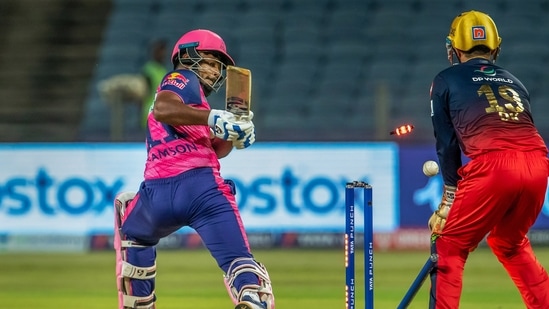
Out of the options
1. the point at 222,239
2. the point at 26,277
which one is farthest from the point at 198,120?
the point at 26,277

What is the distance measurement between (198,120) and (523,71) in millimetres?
12990

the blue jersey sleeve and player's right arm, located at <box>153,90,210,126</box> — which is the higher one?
the blue jersey sleeve

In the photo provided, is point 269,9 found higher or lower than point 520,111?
higher

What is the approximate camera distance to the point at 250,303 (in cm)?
649

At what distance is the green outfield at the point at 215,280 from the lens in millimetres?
10211

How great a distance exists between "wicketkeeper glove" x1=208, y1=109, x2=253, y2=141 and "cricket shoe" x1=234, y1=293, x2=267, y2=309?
843 mm

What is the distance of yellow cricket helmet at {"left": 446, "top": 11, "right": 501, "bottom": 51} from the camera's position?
7195 mm

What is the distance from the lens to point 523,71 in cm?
1881

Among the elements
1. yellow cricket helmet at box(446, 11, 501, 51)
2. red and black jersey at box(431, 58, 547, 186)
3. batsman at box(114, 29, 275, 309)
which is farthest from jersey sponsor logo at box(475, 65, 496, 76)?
batsman at box(114, 29, 275, 309)

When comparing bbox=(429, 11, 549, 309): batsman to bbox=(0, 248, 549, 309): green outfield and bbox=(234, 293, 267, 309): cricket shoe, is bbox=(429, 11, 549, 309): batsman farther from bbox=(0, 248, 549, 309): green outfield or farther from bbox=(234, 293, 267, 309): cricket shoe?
bbox=(0, 248, 549, 309): green outfield

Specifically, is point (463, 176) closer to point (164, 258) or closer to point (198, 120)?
point (198, 120)

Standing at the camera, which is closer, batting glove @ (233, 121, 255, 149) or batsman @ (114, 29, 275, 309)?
batting glove @ (233, 121, 255, 149)

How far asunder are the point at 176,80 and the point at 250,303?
131 centimetres

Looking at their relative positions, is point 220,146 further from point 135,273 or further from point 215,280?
point 215,280
